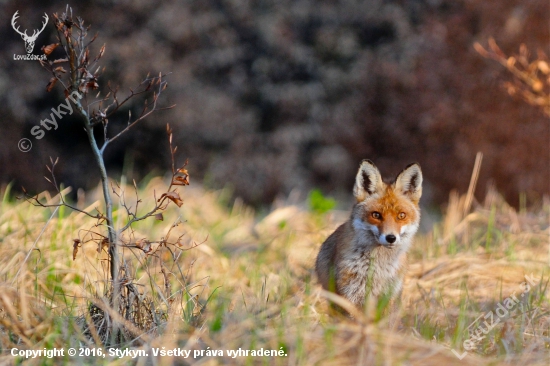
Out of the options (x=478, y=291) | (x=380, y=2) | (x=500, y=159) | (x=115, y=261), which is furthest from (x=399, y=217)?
(x=380, y=2)

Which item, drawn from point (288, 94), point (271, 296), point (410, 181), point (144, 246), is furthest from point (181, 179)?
point (288, 94)

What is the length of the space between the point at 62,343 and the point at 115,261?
62 centimetres

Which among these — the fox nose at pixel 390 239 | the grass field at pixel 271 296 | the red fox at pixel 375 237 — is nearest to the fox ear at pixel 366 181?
the red fox at pixel 375 237

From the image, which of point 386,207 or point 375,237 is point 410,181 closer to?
point 386,207

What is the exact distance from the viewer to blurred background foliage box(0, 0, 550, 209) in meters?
12.0

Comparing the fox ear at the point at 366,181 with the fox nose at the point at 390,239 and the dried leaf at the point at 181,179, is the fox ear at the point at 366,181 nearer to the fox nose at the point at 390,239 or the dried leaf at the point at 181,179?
the fox nose at the point at 390,239

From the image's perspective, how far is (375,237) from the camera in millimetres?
4512

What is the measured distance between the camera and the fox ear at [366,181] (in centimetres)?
465

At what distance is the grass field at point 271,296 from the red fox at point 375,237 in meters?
0.25

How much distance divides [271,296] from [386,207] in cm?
115

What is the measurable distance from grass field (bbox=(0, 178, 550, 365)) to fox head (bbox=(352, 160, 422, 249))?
1.80 ft

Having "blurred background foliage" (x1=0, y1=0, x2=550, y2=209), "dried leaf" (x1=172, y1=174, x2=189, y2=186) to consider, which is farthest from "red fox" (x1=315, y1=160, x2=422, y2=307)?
"blurred background foliage" (x1=0, y1=0, x2=550, y2=209)

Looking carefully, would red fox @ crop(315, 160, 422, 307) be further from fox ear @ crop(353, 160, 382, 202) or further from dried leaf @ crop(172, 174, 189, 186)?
dried leaf @ crop(172, 174, 189, 186)

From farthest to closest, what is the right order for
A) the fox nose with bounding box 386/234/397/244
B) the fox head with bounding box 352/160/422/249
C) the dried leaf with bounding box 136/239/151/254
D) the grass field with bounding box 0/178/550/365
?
the fox head with bounding box 352/160/422/249 → the fox nose with bounding box 386/234/397/244 → the dried leaf with bounding box 136/239/151/254 → the grass field with bounding box 0/178/550/365
